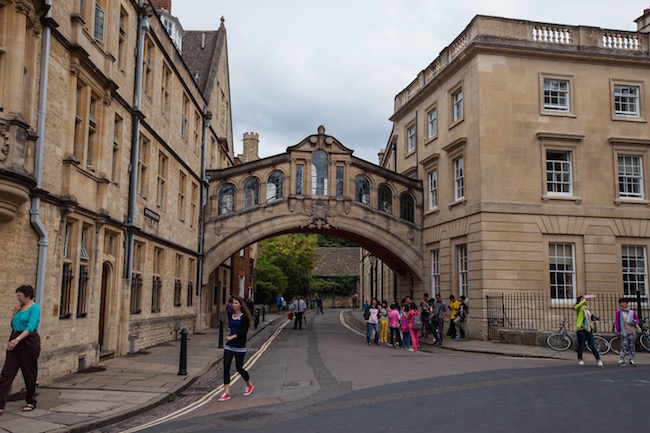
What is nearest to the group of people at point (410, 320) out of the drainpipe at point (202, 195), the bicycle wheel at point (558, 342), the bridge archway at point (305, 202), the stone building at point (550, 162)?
the stone building at point (550, 162)

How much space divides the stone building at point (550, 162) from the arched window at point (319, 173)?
5892mm

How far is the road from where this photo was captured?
25.1 feet

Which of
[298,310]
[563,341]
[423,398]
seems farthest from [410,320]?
[298,310]

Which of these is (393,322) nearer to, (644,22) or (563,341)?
(563,341)

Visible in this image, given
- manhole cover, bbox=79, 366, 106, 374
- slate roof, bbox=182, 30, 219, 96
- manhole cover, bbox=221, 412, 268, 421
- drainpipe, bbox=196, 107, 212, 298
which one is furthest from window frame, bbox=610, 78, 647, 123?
manhole cover, bbox=79, 366, 106, 374

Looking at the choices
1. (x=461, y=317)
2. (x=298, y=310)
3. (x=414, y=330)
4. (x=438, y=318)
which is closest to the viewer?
(x=414, y=330)

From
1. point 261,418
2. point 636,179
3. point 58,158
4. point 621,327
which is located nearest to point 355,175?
point 636,179

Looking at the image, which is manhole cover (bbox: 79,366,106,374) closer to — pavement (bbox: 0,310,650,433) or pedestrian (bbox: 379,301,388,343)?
pavement (bbox: 0,310,650,433)

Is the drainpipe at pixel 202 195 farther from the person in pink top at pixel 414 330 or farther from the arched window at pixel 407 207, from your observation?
the person in pink top at pixel 414 330

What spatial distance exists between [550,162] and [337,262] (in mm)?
55102

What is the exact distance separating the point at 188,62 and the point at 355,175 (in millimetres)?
10235

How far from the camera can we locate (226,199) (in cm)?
2692

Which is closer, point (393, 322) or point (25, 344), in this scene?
point (25, 344)

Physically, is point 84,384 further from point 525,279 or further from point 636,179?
point 636,179
